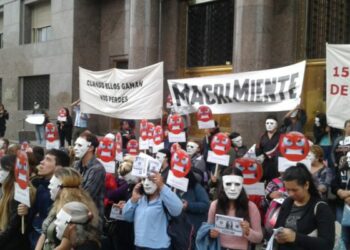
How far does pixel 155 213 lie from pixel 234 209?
761 mm

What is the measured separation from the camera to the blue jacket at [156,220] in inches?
177

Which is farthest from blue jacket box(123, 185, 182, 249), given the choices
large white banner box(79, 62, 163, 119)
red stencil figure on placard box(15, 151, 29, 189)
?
large white banner box(79, 62, 163, 119)

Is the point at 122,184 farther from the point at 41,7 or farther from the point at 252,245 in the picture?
the point at 41,7

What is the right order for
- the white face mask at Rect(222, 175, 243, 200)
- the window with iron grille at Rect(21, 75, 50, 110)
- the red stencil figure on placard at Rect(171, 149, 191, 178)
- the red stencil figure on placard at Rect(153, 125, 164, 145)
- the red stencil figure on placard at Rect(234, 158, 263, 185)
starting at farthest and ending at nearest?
the window with iron grille at Rect(21, 75, 50, 110) < the red stencil figure on placard at Rect(153, 125, 164, 145) < the red stencil figure on placard at Rect(234, 158, 263, 185) < the red stencil figure on placard at Rect(171, 149, 191, 178) < the white face mask at Rect(222, 175, 243, 200)

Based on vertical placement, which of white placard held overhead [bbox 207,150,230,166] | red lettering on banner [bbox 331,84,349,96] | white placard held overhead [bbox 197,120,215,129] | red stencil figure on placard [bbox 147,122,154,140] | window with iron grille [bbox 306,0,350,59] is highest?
window with iron grille [bbox 306,0,350,59]

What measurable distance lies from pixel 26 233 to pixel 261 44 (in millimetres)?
7551

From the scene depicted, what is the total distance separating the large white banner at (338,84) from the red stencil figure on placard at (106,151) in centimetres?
289

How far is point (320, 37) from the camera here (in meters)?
11.4

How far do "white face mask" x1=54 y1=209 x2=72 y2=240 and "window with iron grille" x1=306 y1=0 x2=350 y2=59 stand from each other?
9.10 meters

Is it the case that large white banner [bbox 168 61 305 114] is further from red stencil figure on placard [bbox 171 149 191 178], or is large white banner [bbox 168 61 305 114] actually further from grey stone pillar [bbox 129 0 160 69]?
grey stone pillar [bbox 129 0 160 69]

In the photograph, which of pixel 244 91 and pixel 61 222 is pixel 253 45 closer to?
pixel 244 91

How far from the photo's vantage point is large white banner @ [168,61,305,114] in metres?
6.80

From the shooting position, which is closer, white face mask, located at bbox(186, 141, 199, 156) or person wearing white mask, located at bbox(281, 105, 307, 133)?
white face mask, located at bbox(186, 141, 199, 156)

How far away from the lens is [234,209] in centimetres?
428
